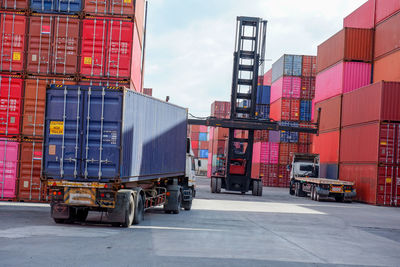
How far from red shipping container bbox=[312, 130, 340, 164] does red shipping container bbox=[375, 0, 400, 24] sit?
24.9 ft

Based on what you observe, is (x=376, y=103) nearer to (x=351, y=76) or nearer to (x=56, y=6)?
(x=351, y=76)

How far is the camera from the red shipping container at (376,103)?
28.9m

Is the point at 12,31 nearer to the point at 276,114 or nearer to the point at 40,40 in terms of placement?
the point at 40,40

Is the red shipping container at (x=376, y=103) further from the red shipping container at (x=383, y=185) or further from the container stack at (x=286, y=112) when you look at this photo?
the container stack at (x=286, y=112)

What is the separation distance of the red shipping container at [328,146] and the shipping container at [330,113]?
0.46 meters

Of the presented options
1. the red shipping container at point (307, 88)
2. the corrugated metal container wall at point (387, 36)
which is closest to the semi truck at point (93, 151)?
the corrugated metal container wall at point (387, 36)

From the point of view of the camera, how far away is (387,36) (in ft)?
108

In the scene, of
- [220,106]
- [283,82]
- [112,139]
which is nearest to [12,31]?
[112,139]

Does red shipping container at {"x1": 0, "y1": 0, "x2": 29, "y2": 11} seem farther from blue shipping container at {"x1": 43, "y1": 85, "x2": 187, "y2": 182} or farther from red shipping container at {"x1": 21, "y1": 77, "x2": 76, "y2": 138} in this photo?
blue shipping container at {"x1": 43, "y1": 85, "x2": 187, "y2": 182}

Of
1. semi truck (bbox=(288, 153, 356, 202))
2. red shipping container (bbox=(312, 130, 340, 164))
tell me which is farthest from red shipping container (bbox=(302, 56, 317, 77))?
semi truck (bbox=(288, 153, 356, 202))

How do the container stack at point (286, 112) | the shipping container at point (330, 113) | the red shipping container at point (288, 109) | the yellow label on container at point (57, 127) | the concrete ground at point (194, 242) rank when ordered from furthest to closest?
the container stack at point (286, 112) < the red shipping container at point (288, 109) < the shipping container at point (330, 113) < the yellow label on container at point (57, 127) < the concrete ground at point (194, 242)

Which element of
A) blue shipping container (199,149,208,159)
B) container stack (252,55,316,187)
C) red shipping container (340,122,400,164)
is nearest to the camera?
red shipping container (340,122,400,164)

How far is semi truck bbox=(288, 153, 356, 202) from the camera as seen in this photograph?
100 ft

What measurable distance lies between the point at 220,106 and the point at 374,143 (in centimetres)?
6095
